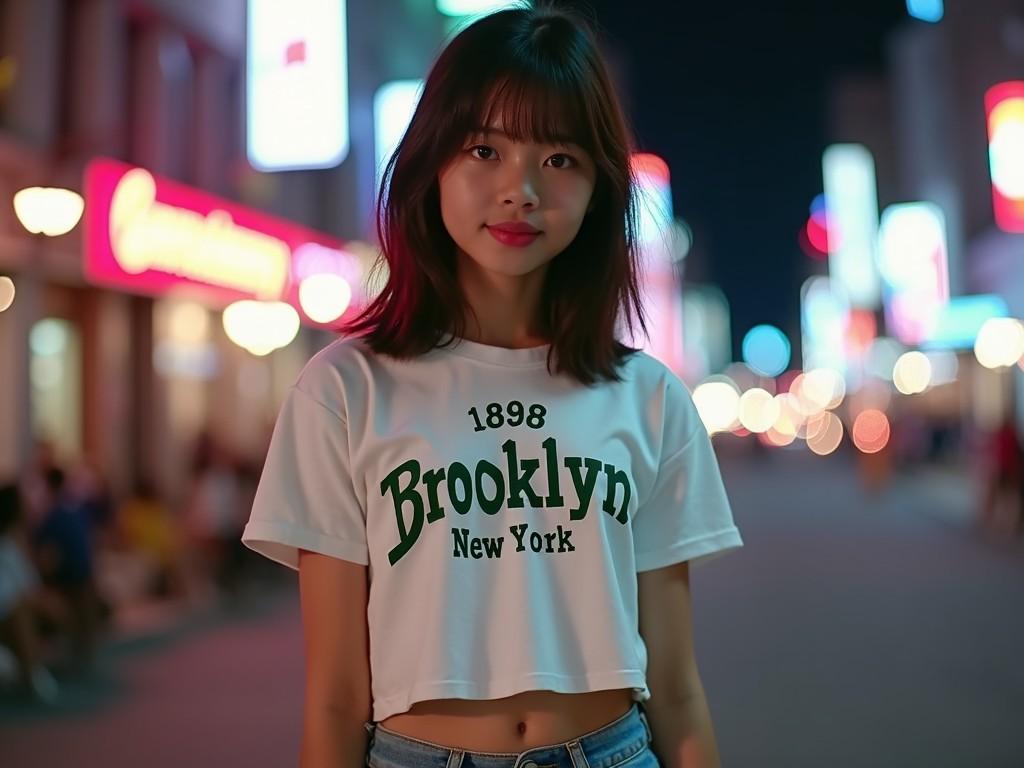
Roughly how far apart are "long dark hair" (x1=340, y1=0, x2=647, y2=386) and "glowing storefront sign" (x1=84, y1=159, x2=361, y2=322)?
6.95 metres

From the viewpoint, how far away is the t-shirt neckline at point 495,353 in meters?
1.60

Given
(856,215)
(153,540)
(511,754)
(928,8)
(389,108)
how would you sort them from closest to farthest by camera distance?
(511,754), (928,8), (153,540), (389,108), (856,215)

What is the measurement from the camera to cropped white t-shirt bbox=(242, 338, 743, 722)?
4.84ft

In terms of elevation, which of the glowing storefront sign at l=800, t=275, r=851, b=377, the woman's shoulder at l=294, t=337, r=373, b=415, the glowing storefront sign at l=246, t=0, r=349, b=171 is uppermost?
the glowing storefront sign at l=800, t=275, r=851, b=377

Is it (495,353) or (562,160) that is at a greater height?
(562,160)

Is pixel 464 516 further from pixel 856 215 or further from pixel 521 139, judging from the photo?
pixel 856 215

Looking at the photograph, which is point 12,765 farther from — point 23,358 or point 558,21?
point 558,21

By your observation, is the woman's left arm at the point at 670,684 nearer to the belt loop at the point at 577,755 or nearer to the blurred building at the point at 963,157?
the belt loop at the point at 577,755

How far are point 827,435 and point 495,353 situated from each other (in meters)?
59.9

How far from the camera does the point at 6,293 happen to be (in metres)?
8.58

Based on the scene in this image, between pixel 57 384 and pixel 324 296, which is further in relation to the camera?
pixel 324 296

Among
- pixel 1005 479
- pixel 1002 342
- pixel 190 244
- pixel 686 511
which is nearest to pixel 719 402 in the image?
pixel 1002 342

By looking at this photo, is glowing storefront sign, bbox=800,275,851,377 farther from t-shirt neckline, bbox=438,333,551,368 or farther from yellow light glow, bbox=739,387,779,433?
t-shirt neckline, bbox=438,333,551,368

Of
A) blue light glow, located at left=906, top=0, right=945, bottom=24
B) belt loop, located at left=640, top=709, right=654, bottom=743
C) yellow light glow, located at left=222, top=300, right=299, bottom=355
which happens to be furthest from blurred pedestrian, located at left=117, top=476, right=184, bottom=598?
belt loop, located at left=640, top=709, right=654, bottom=743
